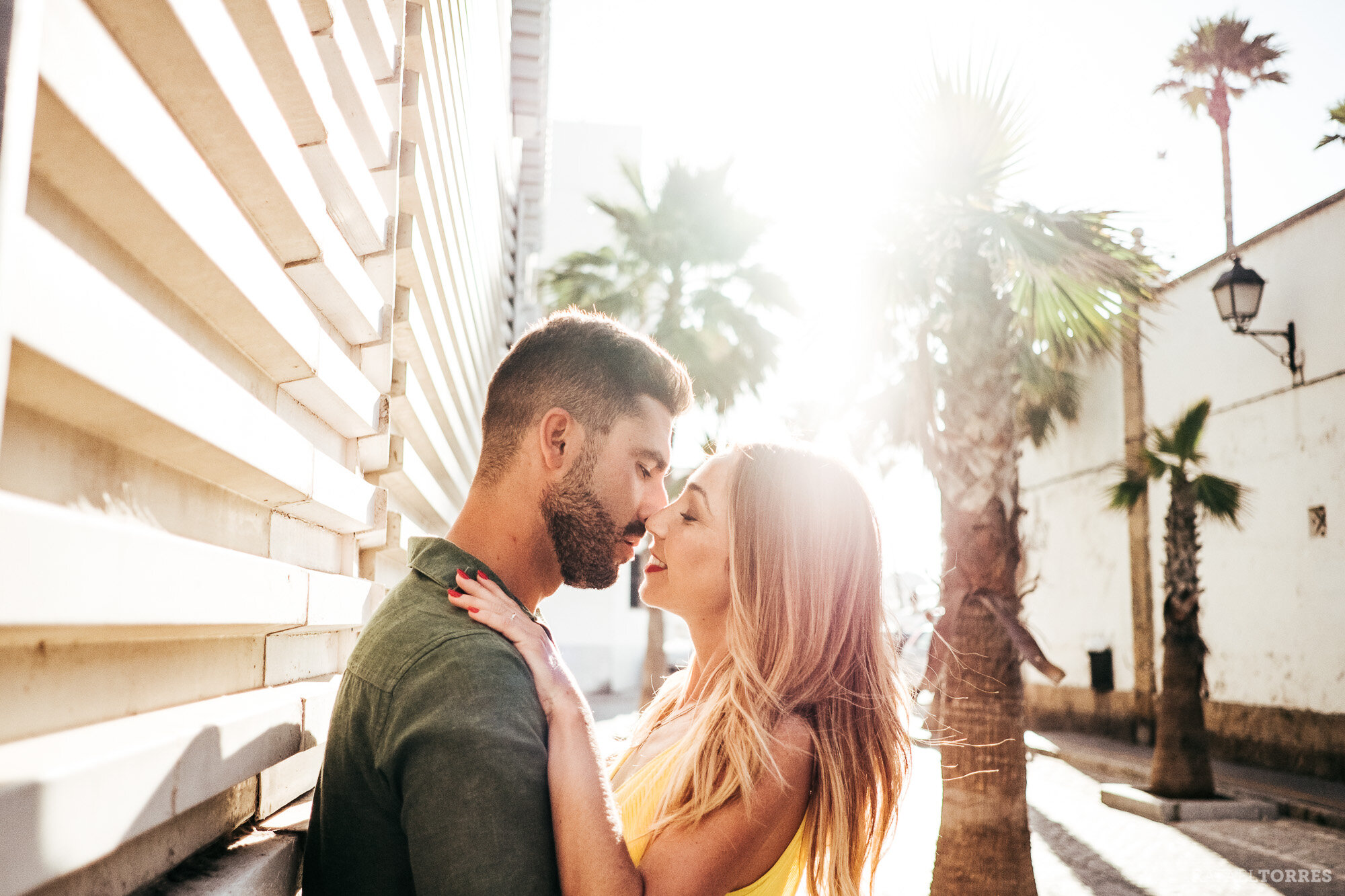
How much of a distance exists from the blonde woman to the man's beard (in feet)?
1.04

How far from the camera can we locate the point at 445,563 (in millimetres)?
2027

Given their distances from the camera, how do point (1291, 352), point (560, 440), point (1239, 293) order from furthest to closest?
point (1291, 352), point (1239, 293), point (560, 440)

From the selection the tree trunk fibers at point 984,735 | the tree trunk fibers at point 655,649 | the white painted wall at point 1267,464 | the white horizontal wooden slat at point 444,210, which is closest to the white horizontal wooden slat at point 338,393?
the white horizontal wooden slat at point 444,210

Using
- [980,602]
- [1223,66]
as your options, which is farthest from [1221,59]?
[980,602]

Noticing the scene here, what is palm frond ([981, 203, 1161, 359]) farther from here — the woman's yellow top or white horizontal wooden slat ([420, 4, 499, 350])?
the woman's yellow top

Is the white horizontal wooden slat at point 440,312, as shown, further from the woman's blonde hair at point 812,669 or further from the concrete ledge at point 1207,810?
the concrete ledge at point 1207,810

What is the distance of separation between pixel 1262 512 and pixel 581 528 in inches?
544

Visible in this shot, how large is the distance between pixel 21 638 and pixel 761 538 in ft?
6.67

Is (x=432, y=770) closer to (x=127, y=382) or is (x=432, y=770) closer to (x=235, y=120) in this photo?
(x=127, y=382)

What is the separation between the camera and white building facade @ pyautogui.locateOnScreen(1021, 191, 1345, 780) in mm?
12023

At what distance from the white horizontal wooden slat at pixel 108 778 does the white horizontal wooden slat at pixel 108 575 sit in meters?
0.13

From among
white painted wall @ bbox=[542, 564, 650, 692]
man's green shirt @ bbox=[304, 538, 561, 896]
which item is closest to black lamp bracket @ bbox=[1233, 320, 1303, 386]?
man's green shirt @ bbox=[304, 538, 561, 896]

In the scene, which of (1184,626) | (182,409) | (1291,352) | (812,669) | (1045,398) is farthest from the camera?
(1045,398)

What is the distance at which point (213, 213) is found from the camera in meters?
1.26
